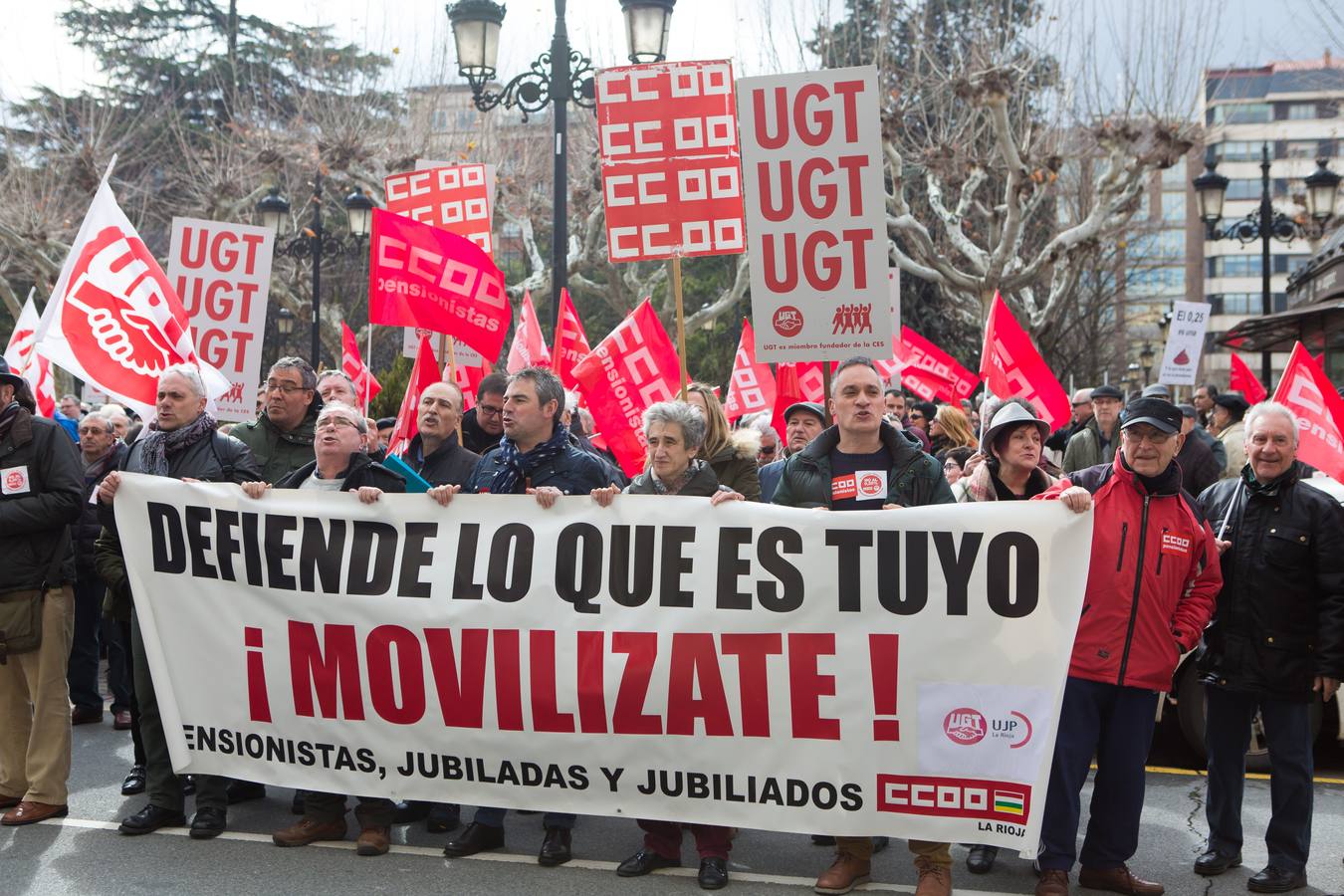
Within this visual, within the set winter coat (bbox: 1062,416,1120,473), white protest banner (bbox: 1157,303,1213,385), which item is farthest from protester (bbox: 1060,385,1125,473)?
white protest banner (bbox: 1157,303,1213,385)

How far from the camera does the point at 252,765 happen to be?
5879 millimetres

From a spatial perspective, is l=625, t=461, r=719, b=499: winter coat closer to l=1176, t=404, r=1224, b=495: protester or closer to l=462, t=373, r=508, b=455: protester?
l=462, t=373, r=508, b=455: protester

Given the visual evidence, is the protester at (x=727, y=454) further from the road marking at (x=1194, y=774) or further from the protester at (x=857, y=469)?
the road marking at (x=1194, y=774)

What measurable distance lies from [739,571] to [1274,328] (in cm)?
1624

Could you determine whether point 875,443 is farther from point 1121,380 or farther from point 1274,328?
point 1121,380

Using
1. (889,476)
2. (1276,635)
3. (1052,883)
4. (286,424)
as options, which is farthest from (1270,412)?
(286,424)

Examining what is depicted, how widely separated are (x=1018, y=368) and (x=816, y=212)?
4486mm

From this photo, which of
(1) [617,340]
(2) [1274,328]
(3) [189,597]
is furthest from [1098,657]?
(2) [1274,328]

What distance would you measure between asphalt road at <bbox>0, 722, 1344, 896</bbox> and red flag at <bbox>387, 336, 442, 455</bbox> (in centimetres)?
313

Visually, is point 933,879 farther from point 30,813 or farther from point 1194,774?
point 30,813

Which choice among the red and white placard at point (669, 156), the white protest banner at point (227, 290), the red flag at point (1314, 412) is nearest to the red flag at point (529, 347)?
the white protest banner at point (227, 290)

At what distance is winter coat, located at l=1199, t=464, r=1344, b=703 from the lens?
531 centimetres

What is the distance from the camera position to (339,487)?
19.7ft

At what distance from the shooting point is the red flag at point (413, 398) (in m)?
8.92
